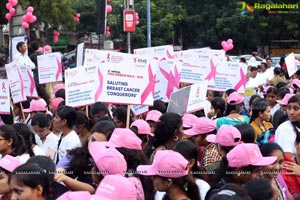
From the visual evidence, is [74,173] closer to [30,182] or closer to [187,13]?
[30,182]

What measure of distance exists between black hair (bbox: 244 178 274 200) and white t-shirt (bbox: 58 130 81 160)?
2.39m

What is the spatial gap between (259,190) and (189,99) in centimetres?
363

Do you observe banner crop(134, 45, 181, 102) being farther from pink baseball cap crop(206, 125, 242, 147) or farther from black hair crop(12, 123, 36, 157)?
pink baseball cap crop(206, 125, 242, 147)

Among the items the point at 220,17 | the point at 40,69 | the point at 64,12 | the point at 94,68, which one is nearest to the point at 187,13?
the point at 220,17

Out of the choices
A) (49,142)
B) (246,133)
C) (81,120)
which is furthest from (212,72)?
(246,133)

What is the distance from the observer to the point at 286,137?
5562 mm

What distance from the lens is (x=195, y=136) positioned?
233 inches

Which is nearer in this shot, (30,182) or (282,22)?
(30,182)

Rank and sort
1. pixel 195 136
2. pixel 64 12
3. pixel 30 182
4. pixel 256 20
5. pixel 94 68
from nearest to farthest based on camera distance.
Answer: pixel 30 182 → pixel 195 136 → pixel 94 68 → pixel 64 12 → pixel 256 20

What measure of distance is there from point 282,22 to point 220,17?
388cm

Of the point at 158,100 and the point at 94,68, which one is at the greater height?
the point at 94,68

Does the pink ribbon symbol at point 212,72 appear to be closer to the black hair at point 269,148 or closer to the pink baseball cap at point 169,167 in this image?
the black hair at point 269,148

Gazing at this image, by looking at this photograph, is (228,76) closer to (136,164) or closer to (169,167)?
(136,164)

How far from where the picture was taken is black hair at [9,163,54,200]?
12.7ft
